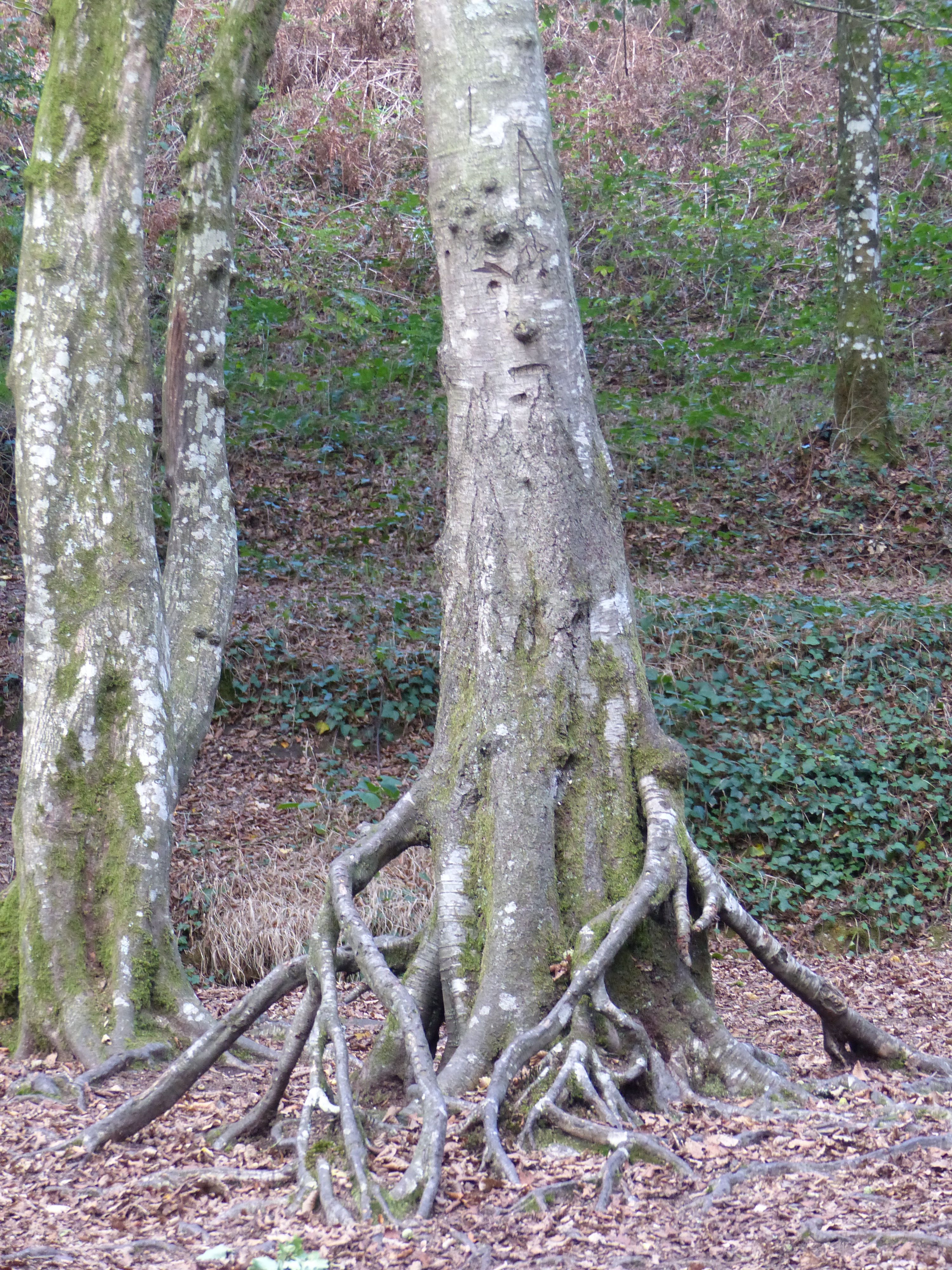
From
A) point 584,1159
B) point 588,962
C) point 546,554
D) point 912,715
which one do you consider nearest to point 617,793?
point 588,962

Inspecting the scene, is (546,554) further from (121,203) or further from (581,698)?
(121,203)

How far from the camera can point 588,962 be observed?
3289 mm

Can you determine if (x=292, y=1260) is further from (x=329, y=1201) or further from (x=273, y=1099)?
(x=273, y=1099)

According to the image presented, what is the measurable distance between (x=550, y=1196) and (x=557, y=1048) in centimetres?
55

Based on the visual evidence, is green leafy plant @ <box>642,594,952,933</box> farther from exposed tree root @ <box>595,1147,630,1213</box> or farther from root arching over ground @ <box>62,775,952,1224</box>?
exposed tree root @ <box>595,1147,630,1213</box>

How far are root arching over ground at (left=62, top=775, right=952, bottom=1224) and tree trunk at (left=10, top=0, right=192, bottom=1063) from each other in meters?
→ 0.60

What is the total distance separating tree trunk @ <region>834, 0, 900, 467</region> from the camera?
12305mm

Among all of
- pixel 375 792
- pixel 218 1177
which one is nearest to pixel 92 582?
pixel 218 1177

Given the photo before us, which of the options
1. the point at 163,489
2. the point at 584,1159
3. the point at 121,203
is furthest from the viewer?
the point at 163,489

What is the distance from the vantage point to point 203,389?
229 inches

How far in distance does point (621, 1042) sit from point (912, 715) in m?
5.75

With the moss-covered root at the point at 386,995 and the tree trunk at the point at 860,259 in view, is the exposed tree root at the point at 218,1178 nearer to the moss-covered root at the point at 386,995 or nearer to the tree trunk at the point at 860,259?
the moss-covered root at the point at 386,995

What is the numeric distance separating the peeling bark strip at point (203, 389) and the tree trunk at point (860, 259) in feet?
28.4

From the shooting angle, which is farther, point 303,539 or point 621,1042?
point 303,539
